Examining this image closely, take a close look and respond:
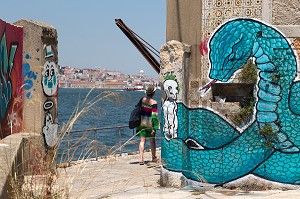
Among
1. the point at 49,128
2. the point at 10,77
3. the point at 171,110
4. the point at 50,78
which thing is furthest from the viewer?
the point at 50,78

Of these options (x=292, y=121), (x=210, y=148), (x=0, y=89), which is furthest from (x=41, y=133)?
(x=292, y=121)

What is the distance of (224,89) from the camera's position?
9336 millimetres

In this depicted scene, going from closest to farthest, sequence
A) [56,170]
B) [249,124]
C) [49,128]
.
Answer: [56,170], [249,124], [49,128]

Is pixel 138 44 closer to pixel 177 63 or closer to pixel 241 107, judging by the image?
pixel 177 63

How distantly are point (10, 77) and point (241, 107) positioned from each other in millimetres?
3986

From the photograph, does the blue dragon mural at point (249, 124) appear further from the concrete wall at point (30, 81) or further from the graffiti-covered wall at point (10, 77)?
the graffiti-covered wall at point (10, 77)

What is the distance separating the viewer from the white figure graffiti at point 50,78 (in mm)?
10016

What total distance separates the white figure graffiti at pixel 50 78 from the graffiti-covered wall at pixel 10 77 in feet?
1.66

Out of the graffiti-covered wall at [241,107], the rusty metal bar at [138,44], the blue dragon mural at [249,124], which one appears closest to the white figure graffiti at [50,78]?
the graffiti-covered wall at [241,107]

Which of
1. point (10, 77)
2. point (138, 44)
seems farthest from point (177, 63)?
point (138, 44)

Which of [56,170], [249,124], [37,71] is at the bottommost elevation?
[56,170]

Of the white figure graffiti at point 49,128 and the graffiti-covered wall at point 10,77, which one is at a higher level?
the graffiti-covered wall at point 10,77

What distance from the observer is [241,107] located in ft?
29.8

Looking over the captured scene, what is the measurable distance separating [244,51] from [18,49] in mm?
3986
